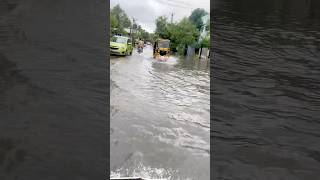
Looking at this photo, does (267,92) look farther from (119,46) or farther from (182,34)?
(182,34)

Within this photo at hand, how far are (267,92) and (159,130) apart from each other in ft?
8.35

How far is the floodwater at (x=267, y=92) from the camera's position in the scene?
120 cm

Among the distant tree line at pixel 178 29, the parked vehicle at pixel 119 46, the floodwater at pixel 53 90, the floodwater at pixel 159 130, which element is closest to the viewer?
the floodwater at pixel 53 90

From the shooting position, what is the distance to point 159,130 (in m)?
3.68

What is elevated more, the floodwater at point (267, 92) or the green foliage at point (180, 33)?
the green foliage at point (180, 33)

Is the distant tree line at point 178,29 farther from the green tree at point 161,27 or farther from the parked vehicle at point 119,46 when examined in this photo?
the parked vehicle at point 119,46

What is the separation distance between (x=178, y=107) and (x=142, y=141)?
1486mm

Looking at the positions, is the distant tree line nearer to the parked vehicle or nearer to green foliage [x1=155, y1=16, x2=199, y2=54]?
green foliage [x1=155, y1=16, x2=199, y2=54]

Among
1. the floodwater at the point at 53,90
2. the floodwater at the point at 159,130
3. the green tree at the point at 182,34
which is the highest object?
the green tree at the point at 182,34

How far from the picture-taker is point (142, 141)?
10.8 ft

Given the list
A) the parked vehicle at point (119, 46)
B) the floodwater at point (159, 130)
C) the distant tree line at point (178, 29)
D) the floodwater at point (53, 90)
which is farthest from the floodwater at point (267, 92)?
the distant tree line at point (178, 29)

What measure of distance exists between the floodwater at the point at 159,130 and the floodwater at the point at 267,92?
4.85 ft

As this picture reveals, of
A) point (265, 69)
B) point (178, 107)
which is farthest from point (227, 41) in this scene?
point (178, 107)

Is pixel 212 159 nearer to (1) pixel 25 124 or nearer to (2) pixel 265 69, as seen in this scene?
(2) pixel 265 69
